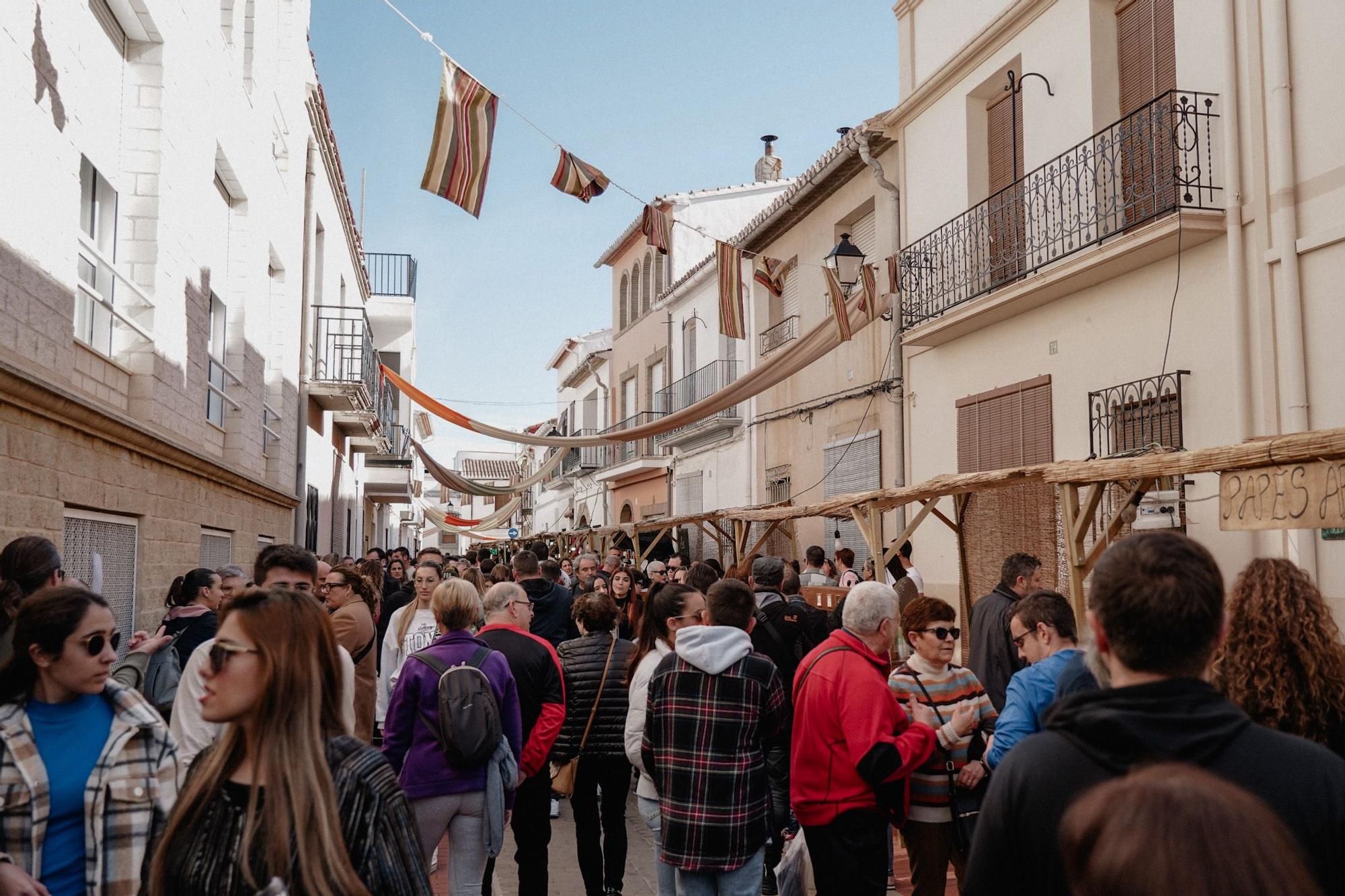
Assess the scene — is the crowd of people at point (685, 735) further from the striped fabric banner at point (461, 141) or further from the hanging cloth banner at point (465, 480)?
the hanging cloth banner at point (465, 480)

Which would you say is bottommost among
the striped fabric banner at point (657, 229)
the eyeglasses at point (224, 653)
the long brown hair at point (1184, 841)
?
the long brown hair at point (1184, 841)

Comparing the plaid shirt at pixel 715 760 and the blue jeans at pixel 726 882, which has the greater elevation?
the plaid shirt at pixel 715 760

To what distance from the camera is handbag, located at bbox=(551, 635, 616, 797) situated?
5777 mm

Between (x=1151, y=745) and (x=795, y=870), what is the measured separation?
10.2ft

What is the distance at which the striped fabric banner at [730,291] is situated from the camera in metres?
12.9

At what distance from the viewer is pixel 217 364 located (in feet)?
38.3

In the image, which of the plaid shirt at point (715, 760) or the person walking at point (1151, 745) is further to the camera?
the plaid shirt at point (715, 760)

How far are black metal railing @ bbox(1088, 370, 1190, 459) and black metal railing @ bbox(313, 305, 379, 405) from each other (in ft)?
36.2

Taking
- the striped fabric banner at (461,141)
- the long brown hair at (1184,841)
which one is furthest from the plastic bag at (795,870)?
the striped fabric banner at (461,141)

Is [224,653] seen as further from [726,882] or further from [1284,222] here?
[1284,222]

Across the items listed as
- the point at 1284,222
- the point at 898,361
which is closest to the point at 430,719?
the point at 1284,222

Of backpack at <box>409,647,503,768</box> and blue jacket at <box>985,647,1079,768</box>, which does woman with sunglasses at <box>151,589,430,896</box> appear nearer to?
backpack at <box>409,647,503,768</box>

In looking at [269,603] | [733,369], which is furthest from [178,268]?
[733,369]

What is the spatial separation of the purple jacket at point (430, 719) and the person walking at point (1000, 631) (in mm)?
2659
